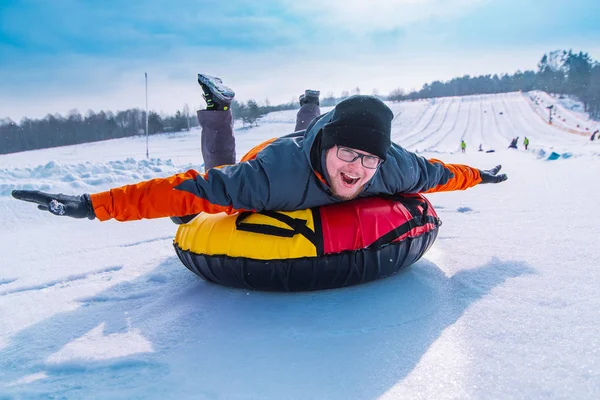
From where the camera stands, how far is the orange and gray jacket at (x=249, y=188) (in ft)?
5.85

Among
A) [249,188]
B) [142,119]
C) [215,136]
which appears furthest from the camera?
[142,119]

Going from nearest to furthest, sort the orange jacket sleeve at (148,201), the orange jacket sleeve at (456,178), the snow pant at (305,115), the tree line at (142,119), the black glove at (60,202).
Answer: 1. the black glove at (60,202)
2. the orange jacket sleeve at (148,201)
3. the orange jacket sleeve at (456,178)
4. the snow pant at (305,115)
5. the tree line at (142,119)

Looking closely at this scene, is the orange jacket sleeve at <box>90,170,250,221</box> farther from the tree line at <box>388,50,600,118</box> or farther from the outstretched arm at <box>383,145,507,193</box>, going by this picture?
the tree line at <box>388,50,600,118</box>

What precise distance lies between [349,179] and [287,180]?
31cm

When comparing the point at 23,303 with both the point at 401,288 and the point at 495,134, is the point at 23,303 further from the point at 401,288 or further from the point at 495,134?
the point at 495,134

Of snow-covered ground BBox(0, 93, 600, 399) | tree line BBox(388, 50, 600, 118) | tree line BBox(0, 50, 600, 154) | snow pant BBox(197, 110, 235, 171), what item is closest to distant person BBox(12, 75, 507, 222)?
snow-covered ground BBox(0, 93, 600, 399)

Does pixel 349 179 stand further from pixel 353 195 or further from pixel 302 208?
pixel 302 208

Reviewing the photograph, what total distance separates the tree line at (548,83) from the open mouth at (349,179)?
65.5 m

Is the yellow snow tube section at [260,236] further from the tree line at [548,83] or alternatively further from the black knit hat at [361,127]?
the tree line at [548,83]

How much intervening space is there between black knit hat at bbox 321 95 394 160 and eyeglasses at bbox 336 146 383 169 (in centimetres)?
3

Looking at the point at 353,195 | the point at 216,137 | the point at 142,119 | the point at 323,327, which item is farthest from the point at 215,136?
the point at 142,119

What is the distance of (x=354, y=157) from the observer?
6.12 ft

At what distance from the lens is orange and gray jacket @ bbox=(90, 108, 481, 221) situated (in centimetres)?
178

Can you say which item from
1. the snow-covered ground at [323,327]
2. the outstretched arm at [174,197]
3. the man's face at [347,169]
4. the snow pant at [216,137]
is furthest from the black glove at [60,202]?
the snow pant at [216,137]
